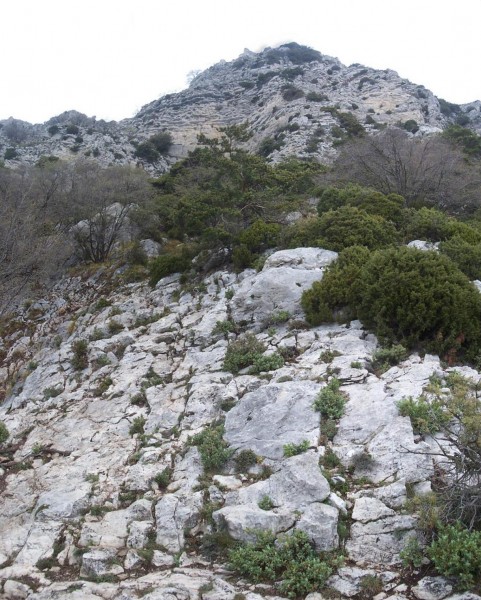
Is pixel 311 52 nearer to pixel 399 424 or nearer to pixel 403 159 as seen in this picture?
pixel 403 159

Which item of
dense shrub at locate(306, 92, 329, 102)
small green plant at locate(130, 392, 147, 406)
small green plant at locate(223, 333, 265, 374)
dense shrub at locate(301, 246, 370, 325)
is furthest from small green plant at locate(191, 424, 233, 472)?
dense shrub at locate(306, 92, 329, 102)

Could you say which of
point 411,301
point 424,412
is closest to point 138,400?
point 424,412

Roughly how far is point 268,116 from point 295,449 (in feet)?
165

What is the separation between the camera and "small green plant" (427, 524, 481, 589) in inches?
169

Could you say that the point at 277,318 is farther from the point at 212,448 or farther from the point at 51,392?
the point at 51,392

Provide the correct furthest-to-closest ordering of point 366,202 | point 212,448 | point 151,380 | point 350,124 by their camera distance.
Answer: point 350,124, point 366,202, point 151,380, point 212,448

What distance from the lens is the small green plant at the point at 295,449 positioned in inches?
256

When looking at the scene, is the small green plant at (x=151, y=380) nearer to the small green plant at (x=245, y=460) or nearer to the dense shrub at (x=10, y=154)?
the small green plant at (x=245, y=460)

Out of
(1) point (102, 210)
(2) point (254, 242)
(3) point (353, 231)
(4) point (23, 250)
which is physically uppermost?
(3) point (353, 231)

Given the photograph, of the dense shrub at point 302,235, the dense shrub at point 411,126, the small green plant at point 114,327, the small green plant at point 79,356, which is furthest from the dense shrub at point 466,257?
the dense shrub at point 411,126

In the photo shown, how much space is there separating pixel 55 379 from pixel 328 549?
8.55 meters

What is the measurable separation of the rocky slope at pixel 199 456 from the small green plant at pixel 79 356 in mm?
35

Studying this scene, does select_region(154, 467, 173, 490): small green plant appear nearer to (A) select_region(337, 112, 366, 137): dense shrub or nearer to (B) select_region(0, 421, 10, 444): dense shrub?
(B) select_region(0, 421, 10, 444): dense shrub

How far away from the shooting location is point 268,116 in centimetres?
5153
